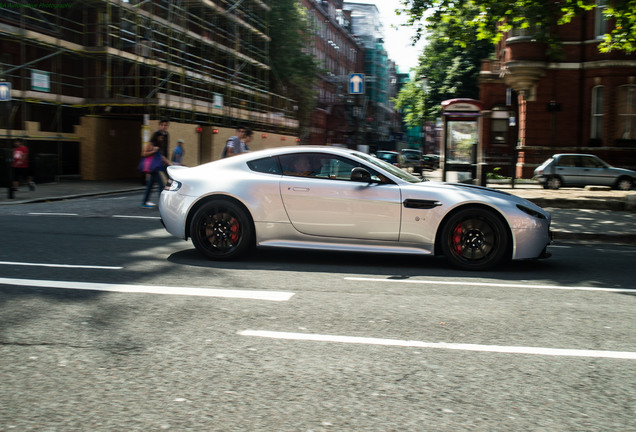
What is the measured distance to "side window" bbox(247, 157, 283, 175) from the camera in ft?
24.2

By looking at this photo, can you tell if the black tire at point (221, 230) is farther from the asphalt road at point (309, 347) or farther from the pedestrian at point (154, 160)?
the pedestrian at point (154, 160)

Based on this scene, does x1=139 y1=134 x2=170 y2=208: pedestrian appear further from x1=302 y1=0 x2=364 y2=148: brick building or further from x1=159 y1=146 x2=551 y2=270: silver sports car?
x1=302 y1=0 x2=364 y2=148: brick building

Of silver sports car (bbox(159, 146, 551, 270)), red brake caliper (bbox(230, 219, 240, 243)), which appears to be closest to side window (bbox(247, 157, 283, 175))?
silver sports car (bbox(159, 146, 551, 270))

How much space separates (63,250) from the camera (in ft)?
25.3

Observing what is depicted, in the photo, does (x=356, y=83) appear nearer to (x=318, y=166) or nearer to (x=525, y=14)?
(x=525, y=14)

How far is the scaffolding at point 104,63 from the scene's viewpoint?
79.7 feet

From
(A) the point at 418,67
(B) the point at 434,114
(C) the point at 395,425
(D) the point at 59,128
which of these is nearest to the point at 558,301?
(C) the point at 395,425

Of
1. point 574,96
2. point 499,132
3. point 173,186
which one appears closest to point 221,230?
point 173,186

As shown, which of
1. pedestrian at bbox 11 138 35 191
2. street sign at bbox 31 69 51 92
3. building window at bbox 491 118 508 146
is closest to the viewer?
pedestrian at bbox 11 138 35 191

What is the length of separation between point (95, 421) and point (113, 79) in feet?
93.4

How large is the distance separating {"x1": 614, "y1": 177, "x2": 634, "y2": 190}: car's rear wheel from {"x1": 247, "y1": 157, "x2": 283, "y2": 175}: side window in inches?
837

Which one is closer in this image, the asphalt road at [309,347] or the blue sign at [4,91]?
the asphalt road at [309,347]

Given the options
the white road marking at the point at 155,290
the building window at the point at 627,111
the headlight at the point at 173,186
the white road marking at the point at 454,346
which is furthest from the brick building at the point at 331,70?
the white road marking at the point at 454,346

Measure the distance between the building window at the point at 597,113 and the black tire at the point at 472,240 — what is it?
2518 cm
